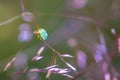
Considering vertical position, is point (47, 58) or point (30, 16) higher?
point (30, 16)

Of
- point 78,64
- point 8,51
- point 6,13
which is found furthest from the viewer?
point 6,13

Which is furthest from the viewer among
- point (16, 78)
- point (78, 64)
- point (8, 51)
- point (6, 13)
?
point (6, 13)

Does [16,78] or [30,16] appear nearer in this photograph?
[16,78]

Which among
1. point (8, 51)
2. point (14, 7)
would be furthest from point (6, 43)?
point (14, 7)

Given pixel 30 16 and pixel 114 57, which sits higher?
pixel 30 16

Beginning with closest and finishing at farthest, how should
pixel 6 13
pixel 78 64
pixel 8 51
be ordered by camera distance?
pixel 78 64, pixel 8 51, pixel 6 13

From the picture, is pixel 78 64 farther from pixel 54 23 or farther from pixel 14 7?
pixel 14 7

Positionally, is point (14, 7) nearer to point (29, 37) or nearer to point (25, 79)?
point (29, 37)

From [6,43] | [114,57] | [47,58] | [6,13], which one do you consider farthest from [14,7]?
[114,57]

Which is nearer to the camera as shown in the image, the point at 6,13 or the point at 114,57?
the point at 114,57
